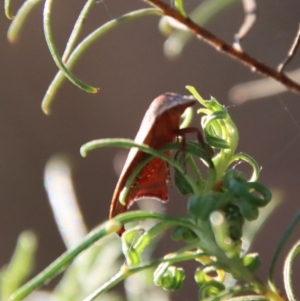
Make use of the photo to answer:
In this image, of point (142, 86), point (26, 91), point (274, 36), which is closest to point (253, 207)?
point (274, 36)

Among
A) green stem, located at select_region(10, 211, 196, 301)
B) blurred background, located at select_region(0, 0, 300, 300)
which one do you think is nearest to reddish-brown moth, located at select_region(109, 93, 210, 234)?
green stem, located at select_region(10, 211, 196, 301)

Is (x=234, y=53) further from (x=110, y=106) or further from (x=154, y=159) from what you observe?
(x=110, y=106)

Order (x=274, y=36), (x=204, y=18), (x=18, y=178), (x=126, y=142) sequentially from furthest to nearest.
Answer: (x=18, y=178) < (x=274, y=36) < (x=204, y=18) < (x=126, y=142)

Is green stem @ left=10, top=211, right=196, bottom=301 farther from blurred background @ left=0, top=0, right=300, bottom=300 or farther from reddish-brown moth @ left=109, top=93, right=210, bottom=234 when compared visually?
blurred background @ left=0, top=0, right=300, bottom=300

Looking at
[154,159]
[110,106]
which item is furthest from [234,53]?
[110,106]

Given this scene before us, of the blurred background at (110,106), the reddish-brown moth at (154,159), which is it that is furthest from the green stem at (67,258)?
the blurred background at (110,106)

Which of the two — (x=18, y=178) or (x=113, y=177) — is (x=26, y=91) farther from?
(x=113, y=177)
